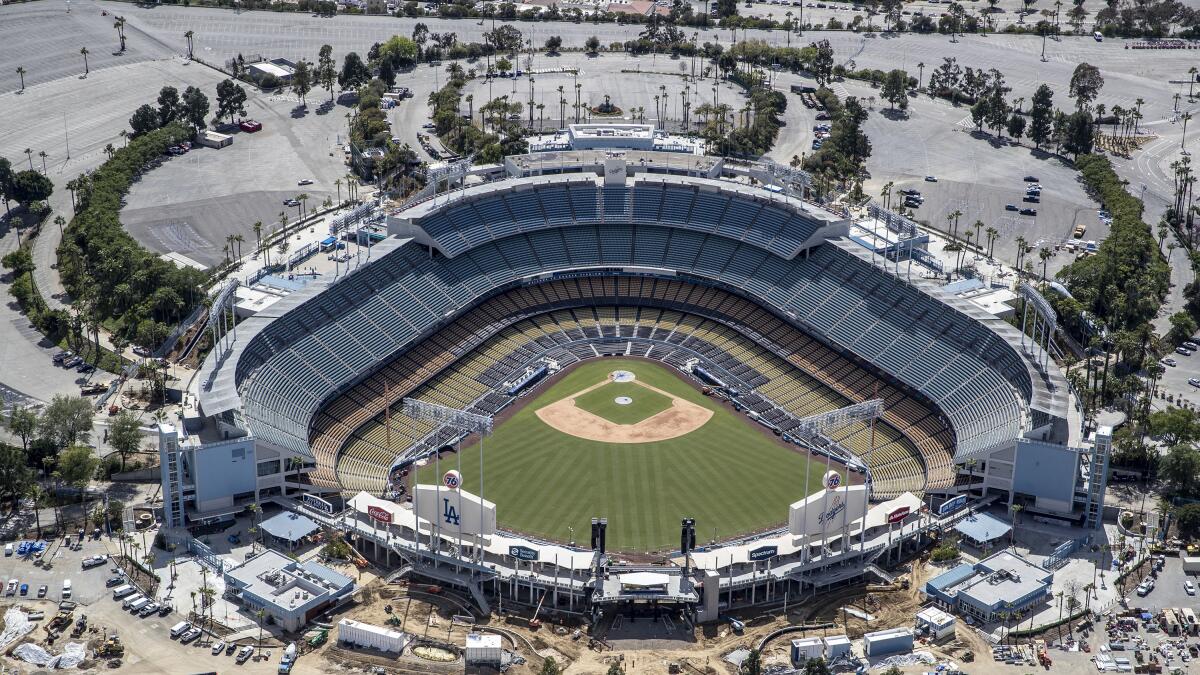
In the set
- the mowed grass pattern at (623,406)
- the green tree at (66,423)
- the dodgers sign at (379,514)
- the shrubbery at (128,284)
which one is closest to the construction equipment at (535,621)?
the dodgers sign at (379,514)

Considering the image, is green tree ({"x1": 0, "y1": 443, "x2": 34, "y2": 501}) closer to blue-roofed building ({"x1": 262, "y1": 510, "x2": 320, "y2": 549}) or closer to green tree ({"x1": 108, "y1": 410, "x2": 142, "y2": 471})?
green tree ({"x1": 108, "y1": 410, "x2": 142, "y2": 471})

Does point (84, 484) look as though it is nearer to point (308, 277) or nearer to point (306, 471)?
point (306, 471)

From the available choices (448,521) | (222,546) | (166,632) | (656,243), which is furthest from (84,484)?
(656,243)

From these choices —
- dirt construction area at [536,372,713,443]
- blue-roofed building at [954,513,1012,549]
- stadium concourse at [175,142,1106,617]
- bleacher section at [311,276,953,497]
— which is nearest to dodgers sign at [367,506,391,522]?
stadium concourse at [175,142,1106,617]

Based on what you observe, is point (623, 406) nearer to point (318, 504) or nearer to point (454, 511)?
point (454, 511)

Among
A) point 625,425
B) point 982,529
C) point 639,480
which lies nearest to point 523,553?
point 639,480

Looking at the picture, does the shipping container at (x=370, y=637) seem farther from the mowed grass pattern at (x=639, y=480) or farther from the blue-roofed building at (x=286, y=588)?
the mowed grass pattern at (x=639, y=480)
